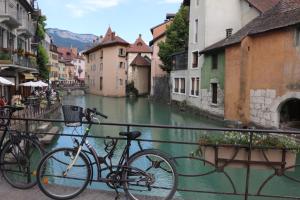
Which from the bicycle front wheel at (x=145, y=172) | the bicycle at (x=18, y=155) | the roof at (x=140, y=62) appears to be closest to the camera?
the bicycle front wheel at (x=145, y=172)

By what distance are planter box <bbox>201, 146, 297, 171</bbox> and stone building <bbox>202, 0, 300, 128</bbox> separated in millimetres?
13482

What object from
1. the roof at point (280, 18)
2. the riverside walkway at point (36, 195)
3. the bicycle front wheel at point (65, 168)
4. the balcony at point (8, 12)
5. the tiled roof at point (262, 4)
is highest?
the tiled roof at point (262, 4)

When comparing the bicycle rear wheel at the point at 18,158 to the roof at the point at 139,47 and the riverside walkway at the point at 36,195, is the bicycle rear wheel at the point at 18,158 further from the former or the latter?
the roof at the point at 139,47

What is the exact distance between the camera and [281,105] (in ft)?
61.2

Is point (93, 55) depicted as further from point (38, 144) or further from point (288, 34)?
point (38, 144)

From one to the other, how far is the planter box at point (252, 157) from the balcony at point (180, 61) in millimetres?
30628

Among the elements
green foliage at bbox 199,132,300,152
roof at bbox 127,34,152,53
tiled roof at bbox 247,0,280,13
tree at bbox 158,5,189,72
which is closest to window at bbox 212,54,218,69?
tiled roof at bbox 247,0,280,13

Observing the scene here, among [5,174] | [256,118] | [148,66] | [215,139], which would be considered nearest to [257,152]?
[215,139]

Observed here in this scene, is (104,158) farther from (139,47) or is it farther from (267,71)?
(139,47)

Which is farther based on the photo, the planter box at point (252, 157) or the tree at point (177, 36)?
the tree at point (177, 36)

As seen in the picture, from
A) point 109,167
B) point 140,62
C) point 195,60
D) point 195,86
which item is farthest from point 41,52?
point 109,167

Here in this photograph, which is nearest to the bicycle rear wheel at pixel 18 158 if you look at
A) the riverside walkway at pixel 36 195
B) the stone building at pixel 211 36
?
the riverside walkway at pixel 36 195

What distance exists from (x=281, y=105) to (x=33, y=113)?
13451mm

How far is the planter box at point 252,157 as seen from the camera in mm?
4586
